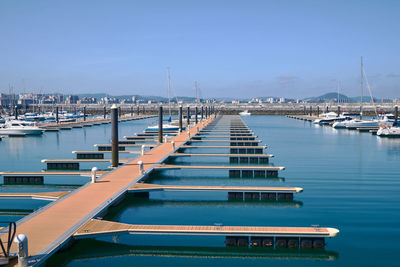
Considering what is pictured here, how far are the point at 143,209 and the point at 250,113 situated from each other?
365 feet

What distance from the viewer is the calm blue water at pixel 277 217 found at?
422 inches

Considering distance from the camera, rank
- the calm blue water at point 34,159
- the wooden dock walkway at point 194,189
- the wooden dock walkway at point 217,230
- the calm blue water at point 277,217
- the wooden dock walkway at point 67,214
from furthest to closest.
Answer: the calm blue water at point 34,159, the wooden dock walkway at point 194,189, the calm blue water at point 277,217, the wooden dock walkway at point 217,230, the wooden dock walkway at point 67,214

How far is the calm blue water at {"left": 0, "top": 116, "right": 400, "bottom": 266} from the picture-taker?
10719 millimetres

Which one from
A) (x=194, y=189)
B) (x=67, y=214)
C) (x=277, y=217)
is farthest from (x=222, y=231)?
(x=194, y=189)

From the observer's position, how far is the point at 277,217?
1426 cm

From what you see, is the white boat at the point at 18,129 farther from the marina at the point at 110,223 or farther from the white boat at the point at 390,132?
the white boat at the point at 390,132

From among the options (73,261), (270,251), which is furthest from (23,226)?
(270,251)

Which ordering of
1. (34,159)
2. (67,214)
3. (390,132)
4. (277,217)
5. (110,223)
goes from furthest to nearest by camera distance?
1. (390,132)
2. (34,159)
3. (277,217)
4. (67,214)
5. (110,223)

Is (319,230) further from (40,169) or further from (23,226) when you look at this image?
(40,169)

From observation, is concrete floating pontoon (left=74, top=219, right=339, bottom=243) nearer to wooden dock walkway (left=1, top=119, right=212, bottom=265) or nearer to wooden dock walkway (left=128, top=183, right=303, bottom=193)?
wooden dock walkway (left=1, top=119, right=212, bottom=265)

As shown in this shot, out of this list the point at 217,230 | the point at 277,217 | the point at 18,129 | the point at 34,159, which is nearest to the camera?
the point at 217,230

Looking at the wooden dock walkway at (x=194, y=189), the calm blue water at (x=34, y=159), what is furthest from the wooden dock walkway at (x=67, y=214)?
the calm blue water at (x=34, y=159)

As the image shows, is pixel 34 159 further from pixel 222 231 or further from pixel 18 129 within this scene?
pixel 222 231

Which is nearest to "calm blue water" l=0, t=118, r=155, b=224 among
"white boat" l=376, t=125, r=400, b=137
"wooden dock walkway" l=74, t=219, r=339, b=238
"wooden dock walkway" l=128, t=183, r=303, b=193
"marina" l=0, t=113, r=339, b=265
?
"marina" l=0, t=113, r=339, b=265
